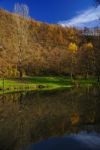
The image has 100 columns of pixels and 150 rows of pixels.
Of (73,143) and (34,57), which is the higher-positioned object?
(34,57)

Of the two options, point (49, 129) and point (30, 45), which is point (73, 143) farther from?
point (30, 45)

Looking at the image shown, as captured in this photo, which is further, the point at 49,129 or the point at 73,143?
the point at 49,129

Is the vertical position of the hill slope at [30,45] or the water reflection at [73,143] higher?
the hill slope at [30,45]

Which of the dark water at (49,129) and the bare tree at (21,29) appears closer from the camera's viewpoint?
the dark water at (49,129)

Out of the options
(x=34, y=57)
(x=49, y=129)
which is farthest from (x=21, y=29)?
(x=49, y=129)

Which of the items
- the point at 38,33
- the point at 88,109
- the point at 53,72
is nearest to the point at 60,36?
the point at 38,33

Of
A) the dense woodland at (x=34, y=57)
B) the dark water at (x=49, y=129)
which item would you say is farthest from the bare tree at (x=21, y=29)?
the dark water at (x=49, y=129)

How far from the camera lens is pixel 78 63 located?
98125 mm

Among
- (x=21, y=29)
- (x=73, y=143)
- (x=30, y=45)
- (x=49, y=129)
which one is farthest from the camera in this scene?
(x=30, y=45)

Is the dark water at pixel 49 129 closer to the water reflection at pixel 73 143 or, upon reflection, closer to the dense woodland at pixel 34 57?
the water reflection at pixel 73 143

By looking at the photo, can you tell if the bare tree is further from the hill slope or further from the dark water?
the dark water

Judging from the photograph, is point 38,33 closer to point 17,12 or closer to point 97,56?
point 97,56

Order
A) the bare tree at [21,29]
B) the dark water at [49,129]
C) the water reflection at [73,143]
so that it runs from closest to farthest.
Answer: the water reflection at [73,143]
the dark water at [49,129]
the bare tree at [21,29]

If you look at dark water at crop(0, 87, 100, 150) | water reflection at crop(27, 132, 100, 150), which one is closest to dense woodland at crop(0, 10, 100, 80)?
dark water at crop(0, 87, 100, 150)
